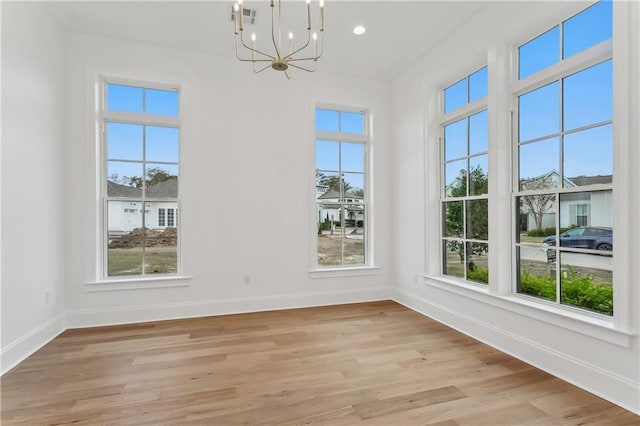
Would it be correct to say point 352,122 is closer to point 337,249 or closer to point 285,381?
point 337,249

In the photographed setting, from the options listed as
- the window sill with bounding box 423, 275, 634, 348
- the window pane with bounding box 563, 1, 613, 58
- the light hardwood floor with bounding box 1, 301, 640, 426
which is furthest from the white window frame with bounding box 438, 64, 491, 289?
the light hardwood floor with bounding box 1, 301, 640, 426

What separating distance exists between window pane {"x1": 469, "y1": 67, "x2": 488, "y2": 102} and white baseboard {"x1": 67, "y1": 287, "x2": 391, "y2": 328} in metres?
2.71

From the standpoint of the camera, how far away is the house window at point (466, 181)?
3.27 m

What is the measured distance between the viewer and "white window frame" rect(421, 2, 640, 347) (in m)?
1.98

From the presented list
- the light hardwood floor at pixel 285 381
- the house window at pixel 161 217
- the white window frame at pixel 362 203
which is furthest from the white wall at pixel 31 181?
the white window frame at pixel 362 203

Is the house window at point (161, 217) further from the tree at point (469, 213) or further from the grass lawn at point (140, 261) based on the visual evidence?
the tree at point (469, 213)

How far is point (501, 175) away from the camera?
2.92m

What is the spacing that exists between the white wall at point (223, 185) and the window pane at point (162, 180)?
0.54ft

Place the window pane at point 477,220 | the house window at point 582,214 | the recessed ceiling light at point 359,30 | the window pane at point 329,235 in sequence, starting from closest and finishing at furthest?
the house window at point 582,214
the window pane at point 477,220
the recessed ceiling light at point 359,30
the window pane at point 329,235

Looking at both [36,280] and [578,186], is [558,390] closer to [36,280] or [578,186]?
[578,186]

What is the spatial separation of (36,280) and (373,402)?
306 centimetres

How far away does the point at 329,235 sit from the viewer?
14.6 feet

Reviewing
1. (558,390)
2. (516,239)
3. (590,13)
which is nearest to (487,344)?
(558,390)

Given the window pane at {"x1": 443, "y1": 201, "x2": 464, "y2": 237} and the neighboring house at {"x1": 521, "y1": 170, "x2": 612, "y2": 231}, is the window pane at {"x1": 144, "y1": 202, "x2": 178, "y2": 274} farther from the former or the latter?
the neighboring house at {"x1": 521, "y1": 170, "x2": 612, "y2": 231}
